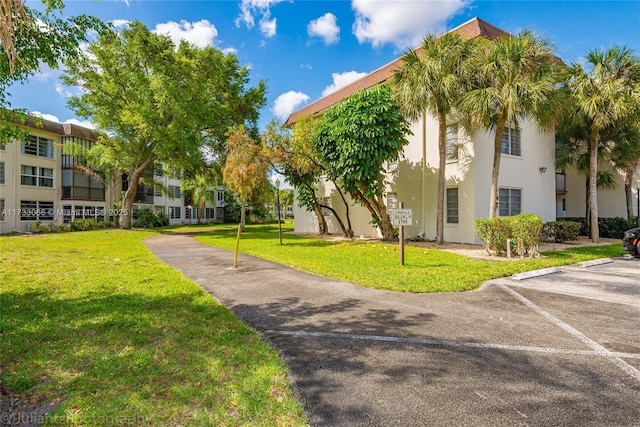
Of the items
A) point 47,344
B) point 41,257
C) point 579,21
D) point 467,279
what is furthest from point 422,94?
point 41,257

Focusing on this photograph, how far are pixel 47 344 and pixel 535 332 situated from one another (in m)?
Result: 6.27

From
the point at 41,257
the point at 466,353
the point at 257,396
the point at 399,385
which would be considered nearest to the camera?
the point at 257,396

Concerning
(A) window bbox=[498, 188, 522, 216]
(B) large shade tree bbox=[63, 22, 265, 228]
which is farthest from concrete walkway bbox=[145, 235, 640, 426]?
(B) large shade tree bbox=[63, 22, 265, 228]

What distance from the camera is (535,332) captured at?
14.5 feet

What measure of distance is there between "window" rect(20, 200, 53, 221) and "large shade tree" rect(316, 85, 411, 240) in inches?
1039

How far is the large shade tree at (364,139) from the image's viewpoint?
47.3ft

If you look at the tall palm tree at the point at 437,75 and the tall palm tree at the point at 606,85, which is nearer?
the tall palm tree at the point at 437,75

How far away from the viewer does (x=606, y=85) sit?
13.4 meters

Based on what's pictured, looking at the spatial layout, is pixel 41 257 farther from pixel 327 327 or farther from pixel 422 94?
pixel 422 94

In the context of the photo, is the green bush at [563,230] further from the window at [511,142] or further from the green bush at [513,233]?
the green bush at [513,233]

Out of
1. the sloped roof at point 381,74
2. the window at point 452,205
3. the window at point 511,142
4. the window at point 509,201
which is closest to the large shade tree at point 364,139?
the sloped roof at point 381,74

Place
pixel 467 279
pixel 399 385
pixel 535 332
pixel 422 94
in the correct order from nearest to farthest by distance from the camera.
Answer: pixel 399 385
pixel 535 332
pixel 467 279
pixel 422 94

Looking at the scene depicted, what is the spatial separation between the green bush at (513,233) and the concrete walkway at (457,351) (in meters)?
4.02

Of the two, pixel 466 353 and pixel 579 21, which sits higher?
pixel 579 21
